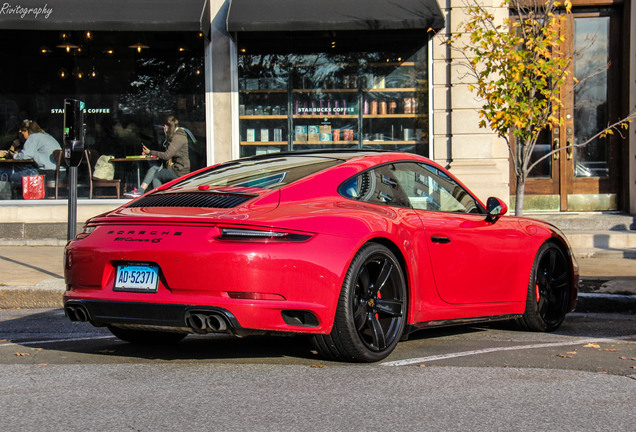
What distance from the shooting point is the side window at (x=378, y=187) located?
5617mm

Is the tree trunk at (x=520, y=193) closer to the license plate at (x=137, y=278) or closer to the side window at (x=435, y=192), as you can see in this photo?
the side window at (x=435, y=192)

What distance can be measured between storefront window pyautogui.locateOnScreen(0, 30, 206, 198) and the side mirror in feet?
31.5

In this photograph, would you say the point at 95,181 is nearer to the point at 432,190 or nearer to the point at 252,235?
the point at 432,190

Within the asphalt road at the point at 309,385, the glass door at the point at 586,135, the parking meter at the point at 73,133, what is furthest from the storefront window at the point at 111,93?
the asphalt road at the point at 309,385

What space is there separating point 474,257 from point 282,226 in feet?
6.20

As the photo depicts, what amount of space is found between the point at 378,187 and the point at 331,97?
9.94 m

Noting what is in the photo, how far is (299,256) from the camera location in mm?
4922

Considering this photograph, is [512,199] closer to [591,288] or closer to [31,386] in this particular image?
[591,288]

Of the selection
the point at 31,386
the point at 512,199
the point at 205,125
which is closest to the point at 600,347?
the point at 31,386

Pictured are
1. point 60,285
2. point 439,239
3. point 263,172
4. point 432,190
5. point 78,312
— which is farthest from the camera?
point 60,285

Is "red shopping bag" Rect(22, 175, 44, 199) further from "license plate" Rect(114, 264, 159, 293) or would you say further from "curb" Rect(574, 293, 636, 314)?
"license plate" Rect(114, 264, 159, 293)

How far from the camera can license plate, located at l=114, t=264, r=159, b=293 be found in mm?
5008

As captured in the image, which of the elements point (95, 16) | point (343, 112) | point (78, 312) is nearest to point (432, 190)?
point (78, 312)

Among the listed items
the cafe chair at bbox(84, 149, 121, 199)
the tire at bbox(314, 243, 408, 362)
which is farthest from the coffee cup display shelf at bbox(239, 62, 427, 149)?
the tire at bbox(314, 243, 408, 362)
